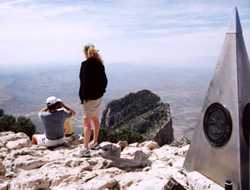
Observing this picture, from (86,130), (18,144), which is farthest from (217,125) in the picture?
(18,144)

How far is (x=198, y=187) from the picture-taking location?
7.57 meters

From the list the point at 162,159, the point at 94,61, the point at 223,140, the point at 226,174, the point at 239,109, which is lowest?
the point at 162,159

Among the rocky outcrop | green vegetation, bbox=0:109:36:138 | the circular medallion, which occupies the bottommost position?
the rocky outcrop

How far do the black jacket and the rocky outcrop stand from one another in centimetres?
1818

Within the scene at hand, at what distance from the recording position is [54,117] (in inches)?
420

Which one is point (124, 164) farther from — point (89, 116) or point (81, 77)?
point (81, 77)

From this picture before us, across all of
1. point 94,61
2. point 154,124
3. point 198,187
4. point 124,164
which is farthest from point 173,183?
point 154,124

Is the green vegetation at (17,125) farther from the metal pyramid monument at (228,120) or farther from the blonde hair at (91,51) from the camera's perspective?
the metal pyramid monument at (228,120)

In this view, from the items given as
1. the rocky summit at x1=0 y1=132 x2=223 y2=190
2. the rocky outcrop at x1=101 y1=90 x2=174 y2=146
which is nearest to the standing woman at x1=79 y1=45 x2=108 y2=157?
the rocky summit at x1=0 y1=132 x2=223 y2=190

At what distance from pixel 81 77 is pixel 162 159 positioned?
307 centimetres

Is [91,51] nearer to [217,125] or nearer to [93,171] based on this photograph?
[93,171]

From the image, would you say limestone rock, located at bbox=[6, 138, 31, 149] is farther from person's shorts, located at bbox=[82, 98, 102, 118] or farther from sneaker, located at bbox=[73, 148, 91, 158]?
person's shorts, located at bbox=[82, 98, 102, 118]

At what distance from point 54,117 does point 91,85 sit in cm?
185

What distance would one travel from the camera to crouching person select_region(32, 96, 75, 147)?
35.1ft
